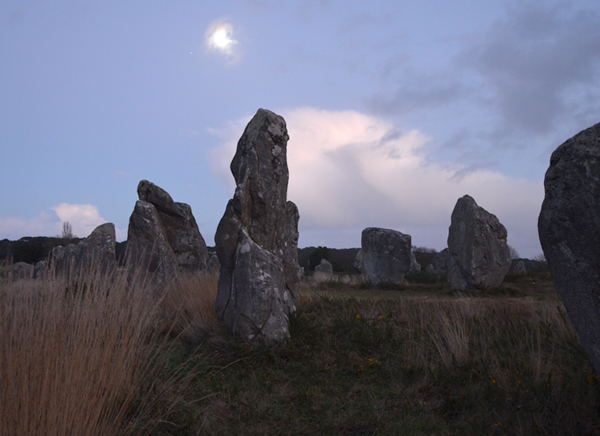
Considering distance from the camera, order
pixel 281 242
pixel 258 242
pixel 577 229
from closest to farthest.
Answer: pixel 577 229, pixel 258 242, pixel 281 242

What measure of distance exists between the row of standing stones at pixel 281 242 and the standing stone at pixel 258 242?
0.01 meters

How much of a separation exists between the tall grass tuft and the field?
1cm

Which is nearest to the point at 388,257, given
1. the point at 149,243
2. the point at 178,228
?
the point at 178,228

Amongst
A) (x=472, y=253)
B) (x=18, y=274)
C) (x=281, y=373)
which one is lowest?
(x=281, y=373)

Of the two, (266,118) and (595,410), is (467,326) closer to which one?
(595,410)

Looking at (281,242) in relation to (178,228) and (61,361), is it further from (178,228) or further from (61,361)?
(178,228)

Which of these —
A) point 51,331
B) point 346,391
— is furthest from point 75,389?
point 346,391

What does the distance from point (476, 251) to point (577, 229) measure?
10.9m

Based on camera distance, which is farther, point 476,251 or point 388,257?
point 388,257

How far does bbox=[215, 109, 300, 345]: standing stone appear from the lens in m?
6.25

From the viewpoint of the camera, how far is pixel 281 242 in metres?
7.68

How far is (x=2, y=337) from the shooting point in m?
2.88

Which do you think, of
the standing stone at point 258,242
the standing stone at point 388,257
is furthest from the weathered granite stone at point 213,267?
the standing stone at point 388,257

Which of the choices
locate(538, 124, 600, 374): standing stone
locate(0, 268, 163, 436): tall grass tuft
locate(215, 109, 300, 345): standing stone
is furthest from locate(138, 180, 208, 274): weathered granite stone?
locate(538, 124, 600, 374): standing stone
